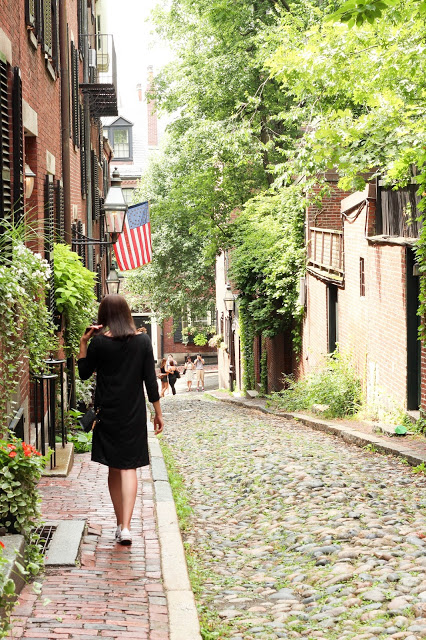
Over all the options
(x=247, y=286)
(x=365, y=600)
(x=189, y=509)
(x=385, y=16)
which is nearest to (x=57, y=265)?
(x=189, y=509)

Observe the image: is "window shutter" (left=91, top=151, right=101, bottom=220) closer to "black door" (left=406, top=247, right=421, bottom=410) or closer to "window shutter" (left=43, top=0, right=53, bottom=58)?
"window shutter" (left=43, top=0, right=53, bottom=58)

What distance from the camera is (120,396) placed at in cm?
615

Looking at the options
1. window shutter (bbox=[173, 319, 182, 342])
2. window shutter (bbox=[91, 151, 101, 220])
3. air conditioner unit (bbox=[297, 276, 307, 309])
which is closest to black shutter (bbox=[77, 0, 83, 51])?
window shutter (bbox=[91, 151, 101, 220])

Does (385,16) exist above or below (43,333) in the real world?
above

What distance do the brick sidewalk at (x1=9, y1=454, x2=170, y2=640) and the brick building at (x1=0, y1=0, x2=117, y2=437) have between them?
1.61m

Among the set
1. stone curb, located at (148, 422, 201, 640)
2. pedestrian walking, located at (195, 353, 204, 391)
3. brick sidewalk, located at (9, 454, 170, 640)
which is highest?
brick sidewalk, located at (9, 454, 170, 640)

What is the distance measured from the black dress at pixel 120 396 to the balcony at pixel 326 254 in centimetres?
1238

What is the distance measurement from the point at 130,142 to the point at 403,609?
5356 centimetres

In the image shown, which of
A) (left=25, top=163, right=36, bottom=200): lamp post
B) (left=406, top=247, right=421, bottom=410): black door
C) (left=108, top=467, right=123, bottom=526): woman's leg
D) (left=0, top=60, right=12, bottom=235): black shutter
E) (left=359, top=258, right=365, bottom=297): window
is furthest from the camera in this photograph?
(left=359, top=258, right=365, bottom=297): window

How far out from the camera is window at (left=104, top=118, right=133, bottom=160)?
183 feet

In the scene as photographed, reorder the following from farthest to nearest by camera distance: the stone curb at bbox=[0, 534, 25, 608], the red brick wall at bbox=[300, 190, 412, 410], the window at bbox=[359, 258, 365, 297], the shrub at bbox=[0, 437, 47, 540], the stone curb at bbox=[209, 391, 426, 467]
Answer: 1. the window at bbox=[359, 258, 365, 297]
2. the red brick wall at bbox=[300, 190, 412, 410]
3. the stone curb at bbox=[209, 391, 426, 467]
4. the shrub at bbox=[0, 437, 47, 540]
5. the stone curb at bbox=[0, 534, 25, 608]

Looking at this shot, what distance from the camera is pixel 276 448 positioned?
11.5m

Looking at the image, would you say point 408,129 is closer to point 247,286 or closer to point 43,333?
point 43,333

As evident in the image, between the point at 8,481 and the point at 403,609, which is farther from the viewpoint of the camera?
the point at 8,481
